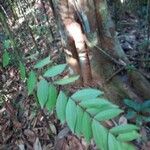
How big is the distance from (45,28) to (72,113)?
3.61 m

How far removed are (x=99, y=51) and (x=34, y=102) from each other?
0.86 m

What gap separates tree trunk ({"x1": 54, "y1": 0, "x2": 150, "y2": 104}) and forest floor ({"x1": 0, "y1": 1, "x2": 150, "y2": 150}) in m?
0.15

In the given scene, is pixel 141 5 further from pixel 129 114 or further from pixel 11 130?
pixel 11 130

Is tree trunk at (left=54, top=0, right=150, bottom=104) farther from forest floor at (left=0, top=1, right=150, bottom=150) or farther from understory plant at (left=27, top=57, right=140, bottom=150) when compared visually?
understory plant at (left=27, top=57, right=140, bottom=150)

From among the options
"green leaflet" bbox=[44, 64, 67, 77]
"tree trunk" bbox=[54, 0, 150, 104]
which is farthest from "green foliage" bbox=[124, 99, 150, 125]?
"green leaflet" bbox=[44, 64, 67, 77]

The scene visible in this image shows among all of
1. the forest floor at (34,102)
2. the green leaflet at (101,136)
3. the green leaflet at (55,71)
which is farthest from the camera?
the forest floor at (34,102)

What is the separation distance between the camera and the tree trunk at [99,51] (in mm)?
2607

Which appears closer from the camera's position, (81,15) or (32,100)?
(81,15)

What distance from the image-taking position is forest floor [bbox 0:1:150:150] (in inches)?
112

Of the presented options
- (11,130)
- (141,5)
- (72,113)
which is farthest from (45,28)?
(72,113)

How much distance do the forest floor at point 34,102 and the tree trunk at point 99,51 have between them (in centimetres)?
15

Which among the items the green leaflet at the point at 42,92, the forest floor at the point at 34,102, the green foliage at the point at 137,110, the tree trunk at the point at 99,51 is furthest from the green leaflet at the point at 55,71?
the green foliage at the point at 137,110

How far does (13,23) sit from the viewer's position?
4.80 metres

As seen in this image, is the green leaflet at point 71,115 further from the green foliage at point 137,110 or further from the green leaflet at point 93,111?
the green foliage at point 137,110
